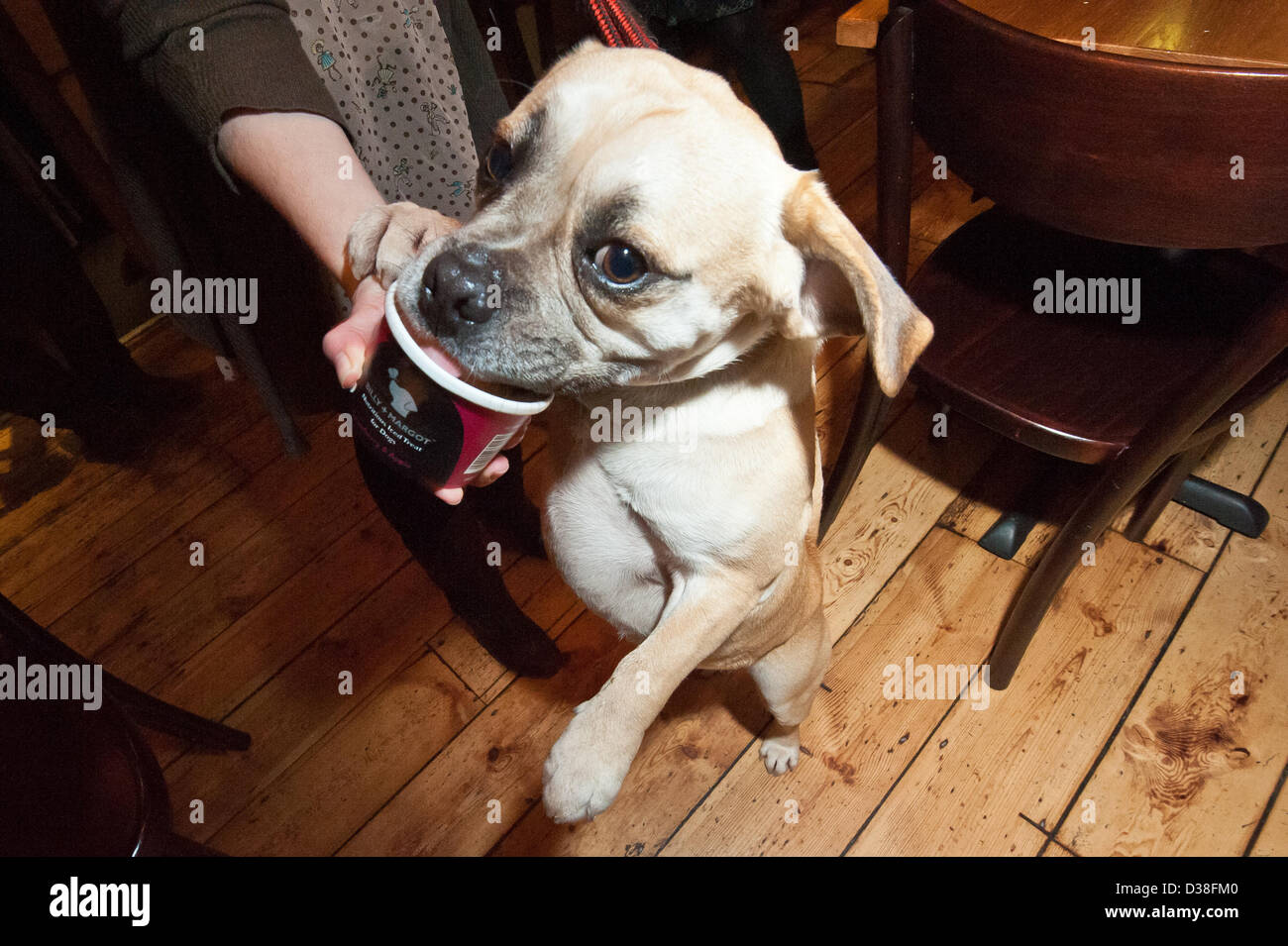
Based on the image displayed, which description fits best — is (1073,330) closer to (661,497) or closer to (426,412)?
(661,497)

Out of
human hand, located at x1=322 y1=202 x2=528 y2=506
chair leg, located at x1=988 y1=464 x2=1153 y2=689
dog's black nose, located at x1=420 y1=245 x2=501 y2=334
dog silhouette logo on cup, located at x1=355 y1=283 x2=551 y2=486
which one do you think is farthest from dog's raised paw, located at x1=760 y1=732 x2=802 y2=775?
dog's black nose, located at x1=420 y1=245 x2=501 y2=334

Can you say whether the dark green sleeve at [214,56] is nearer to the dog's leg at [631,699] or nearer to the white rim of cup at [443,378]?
the white rim of cup at [443,378]

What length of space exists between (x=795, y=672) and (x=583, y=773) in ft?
1.93

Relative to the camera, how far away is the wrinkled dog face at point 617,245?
872 millimetres

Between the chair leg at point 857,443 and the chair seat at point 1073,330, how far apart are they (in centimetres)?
18

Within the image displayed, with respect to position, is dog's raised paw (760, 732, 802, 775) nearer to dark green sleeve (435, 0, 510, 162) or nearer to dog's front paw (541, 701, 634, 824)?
dog's front paw (541, 701, 634, 824)

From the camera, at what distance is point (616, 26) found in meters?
1.15

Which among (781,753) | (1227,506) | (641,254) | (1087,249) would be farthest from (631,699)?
(1227,506)

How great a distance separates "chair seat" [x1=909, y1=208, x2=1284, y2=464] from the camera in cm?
151

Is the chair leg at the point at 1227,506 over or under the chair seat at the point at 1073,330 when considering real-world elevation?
under

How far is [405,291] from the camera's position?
846 millimetres

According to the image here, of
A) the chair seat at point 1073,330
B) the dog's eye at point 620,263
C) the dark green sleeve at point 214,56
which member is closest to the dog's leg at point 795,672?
the chair seat at point 1073,330
